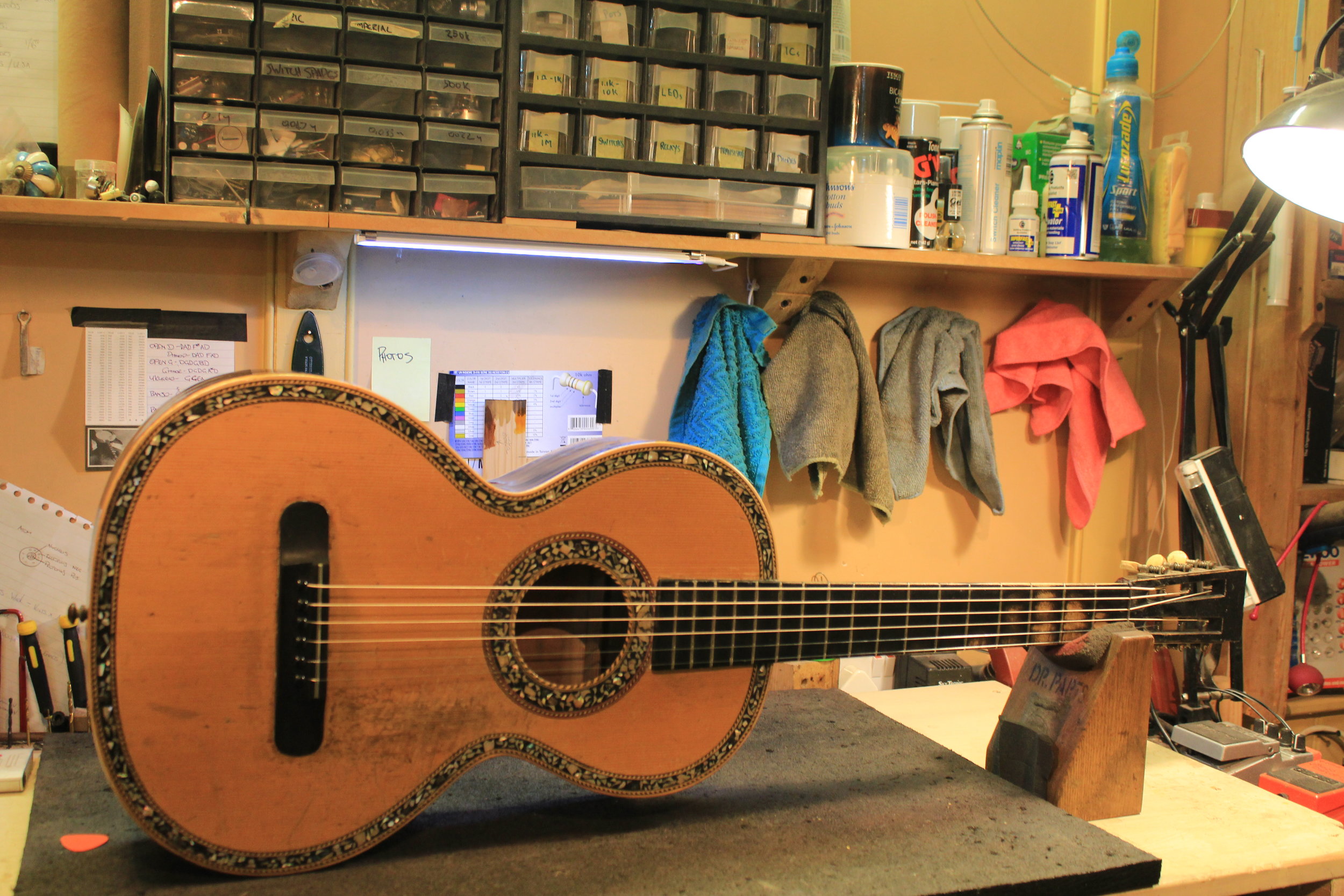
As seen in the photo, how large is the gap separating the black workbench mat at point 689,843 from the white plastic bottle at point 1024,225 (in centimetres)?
98

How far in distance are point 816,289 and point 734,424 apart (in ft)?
1.09

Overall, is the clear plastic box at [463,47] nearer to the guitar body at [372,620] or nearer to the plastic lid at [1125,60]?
the guitar body at [372,620]

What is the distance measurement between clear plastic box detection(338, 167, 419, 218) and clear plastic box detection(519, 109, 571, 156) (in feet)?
0.58

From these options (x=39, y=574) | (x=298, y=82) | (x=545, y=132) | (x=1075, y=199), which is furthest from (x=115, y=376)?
(x=1075, y=199)

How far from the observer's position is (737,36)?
1.46 m

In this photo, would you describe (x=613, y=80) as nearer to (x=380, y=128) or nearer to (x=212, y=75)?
(x=380, y=128)

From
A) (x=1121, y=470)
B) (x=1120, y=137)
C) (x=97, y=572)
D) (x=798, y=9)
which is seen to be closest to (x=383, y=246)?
(x=798, y=9)

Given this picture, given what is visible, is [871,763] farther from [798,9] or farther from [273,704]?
[798,9]

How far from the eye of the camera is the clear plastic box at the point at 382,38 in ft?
4.25

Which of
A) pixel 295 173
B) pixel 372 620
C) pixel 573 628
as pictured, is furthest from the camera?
pixel 295 173

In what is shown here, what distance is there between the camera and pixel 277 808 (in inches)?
31.3

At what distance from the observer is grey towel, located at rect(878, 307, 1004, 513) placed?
68.6 inches

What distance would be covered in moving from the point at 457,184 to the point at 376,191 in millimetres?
116

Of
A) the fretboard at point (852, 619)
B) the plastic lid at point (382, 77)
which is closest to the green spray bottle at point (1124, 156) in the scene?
the fretboard at point (852, 619)
